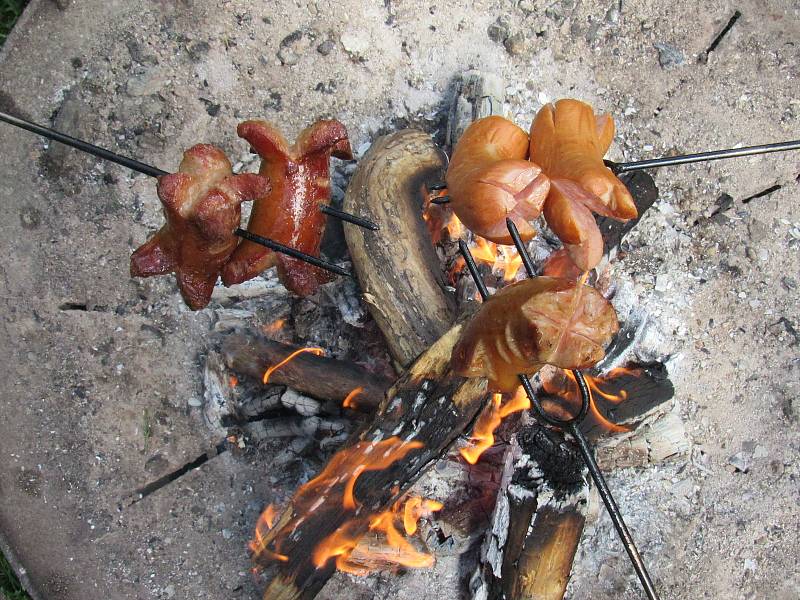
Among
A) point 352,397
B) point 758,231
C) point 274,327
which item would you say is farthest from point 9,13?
point 758,231

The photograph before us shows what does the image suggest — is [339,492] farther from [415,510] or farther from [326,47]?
[326,47]

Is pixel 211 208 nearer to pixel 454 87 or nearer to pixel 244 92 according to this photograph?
pixel 244 92

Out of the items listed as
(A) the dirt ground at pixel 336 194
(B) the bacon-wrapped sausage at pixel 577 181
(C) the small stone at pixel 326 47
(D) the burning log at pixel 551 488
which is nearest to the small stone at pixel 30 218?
(A) the dirt ground at pixel 336 194

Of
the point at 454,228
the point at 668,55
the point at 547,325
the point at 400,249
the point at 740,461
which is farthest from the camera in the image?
the point at 668,55

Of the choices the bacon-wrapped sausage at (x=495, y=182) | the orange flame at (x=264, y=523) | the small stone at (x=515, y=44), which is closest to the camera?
the bacon-wrapped sausage at (x=495, y=182)

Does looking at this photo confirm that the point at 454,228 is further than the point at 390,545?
Yes

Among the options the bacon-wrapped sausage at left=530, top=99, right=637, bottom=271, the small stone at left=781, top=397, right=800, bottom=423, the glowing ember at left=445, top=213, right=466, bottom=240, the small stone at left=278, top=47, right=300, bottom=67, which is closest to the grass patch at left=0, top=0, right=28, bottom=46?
the small stone at left=278, top=47, right=300, bottom=67

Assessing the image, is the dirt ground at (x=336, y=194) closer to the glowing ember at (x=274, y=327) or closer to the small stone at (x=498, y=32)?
the small stone at (x=498, y=32)
